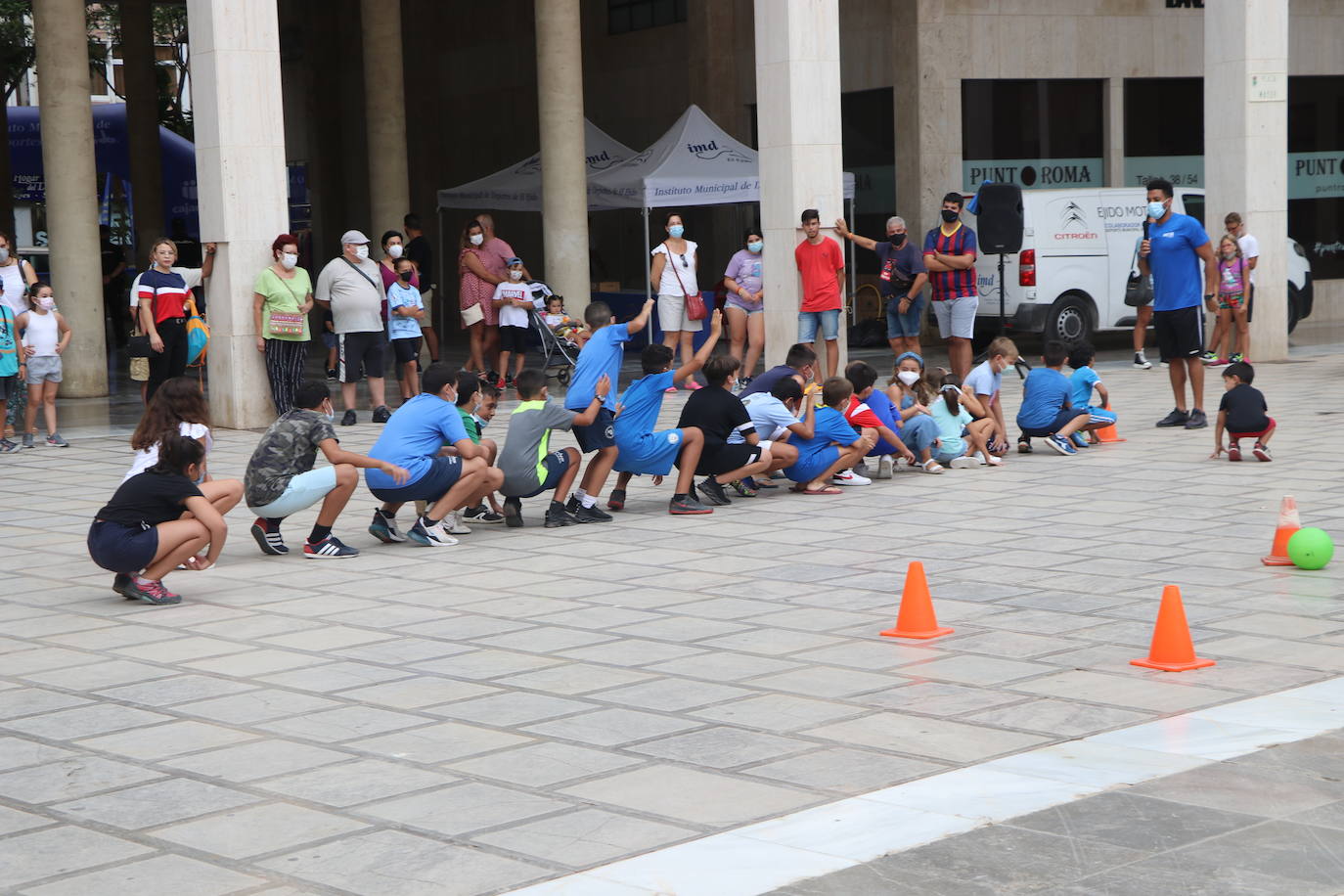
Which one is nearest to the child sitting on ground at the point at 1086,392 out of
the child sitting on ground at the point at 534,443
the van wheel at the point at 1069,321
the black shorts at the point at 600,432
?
the black shorts at the point at 600,432

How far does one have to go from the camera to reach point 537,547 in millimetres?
9938

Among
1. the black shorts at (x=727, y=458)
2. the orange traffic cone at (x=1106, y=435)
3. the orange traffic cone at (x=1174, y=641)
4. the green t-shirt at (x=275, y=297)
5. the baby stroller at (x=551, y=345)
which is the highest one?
the green t-shirt at (x=275, y=297)

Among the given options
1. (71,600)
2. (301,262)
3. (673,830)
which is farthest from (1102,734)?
(301,262)

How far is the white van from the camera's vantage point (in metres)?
20.6

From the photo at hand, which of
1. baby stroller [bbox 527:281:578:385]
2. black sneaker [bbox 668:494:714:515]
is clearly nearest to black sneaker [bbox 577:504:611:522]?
black sneaker [bbox 668:494:714:515]

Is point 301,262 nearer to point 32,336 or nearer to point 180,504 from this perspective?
point 32,336

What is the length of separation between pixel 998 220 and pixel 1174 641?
44.5ft

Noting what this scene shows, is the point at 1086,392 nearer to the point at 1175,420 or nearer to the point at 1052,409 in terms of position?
the point at 1052,409

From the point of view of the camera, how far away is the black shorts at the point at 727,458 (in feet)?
36.3

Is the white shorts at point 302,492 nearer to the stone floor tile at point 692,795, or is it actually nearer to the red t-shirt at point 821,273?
the stone floor tile at point 692,795

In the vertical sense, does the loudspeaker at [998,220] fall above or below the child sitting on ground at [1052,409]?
above

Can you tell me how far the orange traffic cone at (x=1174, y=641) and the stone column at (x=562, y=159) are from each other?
14.4m

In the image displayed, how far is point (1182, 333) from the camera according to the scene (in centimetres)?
1401

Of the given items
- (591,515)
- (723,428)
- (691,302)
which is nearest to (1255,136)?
(691,302)
